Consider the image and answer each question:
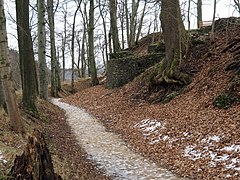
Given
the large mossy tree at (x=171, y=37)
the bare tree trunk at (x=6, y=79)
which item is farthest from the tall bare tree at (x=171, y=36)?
the bare tree trunk at (x=6, y=79)

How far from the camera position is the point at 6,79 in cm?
855

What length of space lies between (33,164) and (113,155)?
4.44 meters

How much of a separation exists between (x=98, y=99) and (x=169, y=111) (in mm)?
9262

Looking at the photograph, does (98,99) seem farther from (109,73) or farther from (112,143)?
(112,143)

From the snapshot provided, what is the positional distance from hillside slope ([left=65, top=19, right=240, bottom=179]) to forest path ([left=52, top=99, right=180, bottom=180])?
1.16 ft

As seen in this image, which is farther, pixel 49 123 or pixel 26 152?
pixel 49 123

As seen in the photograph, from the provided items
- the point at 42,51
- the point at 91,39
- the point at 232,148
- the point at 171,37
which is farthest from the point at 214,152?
the point at 91,39

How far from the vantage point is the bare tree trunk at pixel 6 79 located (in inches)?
327

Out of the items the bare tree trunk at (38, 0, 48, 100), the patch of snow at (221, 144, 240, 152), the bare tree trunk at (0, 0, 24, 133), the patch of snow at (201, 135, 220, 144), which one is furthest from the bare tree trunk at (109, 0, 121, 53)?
the patch of snow at (221, 144, 240, 152)

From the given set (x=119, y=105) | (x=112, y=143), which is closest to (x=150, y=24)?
(x=119, y=105)

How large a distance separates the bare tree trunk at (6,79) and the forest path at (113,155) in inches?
87.5

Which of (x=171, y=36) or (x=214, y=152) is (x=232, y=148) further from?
(x=171, y=36)

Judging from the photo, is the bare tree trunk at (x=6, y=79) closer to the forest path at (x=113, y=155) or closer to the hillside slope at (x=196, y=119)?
the forest path at (x=113, y=155)

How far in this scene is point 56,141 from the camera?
987 centimetres
